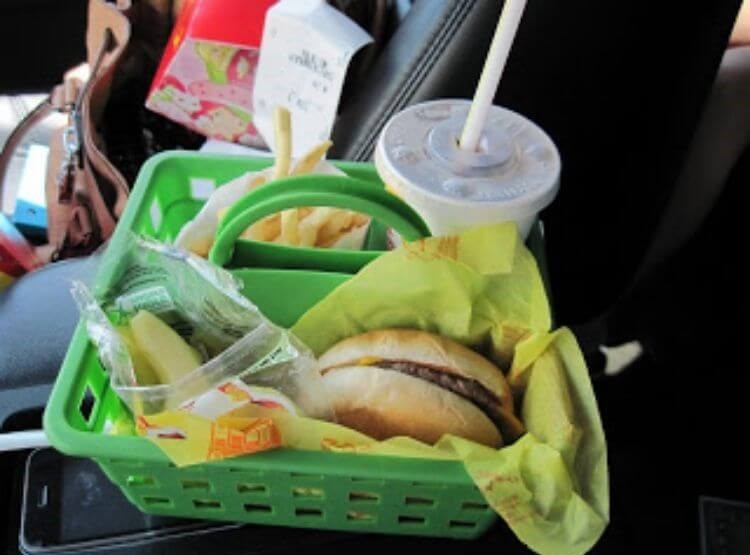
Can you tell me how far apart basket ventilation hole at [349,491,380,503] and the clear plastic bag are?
0.06 meters

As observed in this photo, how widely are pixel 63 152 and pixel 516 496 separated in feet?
2.59

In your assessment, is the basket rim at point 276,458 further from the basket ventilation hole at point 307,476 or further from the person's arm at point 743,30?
the person's arm at point 743,30

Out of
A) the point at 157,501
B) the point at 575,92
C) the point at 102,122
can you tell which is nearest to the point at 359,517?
the point at 157,501

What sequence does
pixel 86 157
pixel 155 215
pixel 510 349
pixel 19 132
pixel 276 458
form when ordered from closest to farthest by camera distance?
pixel 276 458 → pixel 510 349 → pixel 155 215 → pixel 86 157 → pixel 19 132

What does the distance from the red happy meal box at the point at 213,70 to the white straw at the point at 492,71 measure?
1.62 feet

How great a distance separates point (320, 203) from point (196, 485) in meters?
0.23

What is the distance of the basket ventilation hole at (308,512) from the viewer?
66 centimetres

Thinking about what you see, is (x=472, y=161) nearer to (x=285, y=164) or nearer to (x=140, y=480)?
(x=285, y=164)

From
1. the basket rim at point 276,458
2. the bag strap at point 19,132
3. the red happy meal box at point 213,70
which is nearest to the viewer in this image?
the basket rim at point 276,458

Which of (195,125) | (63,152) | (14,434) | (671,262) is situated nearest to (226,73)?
(195,125)

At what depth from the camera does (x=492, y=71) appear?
0.62m

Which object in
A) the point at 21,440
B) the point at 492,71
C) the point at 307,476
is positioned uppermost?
the point at 492,71

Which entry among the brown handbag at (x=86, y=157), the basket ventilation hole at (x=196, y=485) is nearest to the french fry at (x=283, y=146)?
the basket ventilation hole at (x=196, y=485)

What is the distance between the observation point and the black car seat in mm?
825
